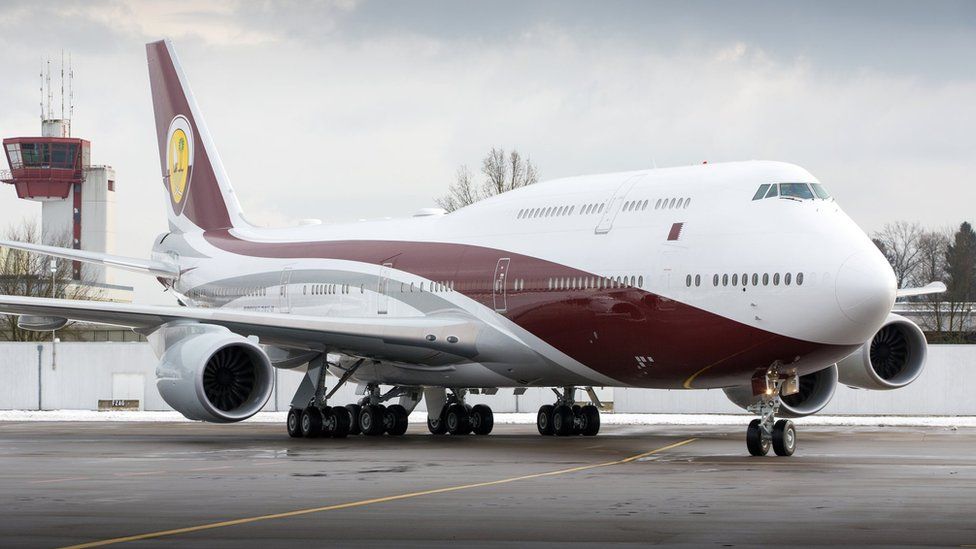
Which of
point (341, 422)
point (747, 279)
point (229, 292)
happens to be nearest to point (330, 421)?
point (341, 422)

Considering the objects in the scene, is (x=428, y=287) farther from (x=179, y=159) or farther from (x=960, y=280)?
(x=960, y=280)

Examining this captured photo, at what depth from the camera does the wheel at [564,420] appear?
2588 centimetres

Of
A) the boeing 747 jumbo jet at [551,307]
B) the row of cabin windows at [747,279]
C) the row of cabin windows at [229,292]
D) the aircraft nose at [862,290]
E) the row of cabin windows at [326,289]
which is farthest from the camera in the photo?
the row of cabin windows at [229,292]

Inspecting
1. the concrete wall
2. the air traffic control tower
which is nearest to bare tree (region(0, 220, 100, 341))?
the air traffic control tower

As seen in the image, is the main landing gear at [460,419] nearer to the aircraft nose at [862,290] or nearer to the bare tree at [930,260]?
the aircraft nose at [862,290]

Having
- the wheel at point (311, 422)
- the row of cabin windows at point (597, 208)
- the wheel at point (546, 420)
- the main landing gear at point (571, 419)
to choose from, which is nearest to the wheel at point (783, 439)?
the row of cabin windows at point (597, 208)

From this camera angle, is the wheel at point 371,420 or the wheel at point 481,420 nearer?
the wheel at point 371,420

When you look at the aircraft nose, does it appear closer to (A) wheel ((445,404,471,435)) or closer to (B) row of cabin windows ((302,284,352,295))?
(A) wheel ((445,404,471,435))

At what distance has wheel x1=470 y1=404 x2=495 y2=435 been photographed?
27.0 metres

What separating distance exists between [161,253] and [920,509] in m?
23.4

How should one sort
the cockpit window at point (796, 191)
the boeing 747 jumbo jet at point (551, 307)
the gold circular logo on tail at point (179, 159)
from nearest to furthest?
1. the boeing 747 jumbo jet at point (551, 307)
2. the cockpit window at point (796, 191)
3. the gold circular logo on tail at point (179, 159)

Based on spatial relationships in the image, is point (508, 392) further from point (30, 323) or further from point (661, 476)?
point (661, 476)

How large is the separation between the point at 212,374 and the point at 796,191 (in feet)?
34.0

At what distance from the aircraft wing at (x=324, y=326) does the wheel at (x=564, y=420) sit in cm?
303
